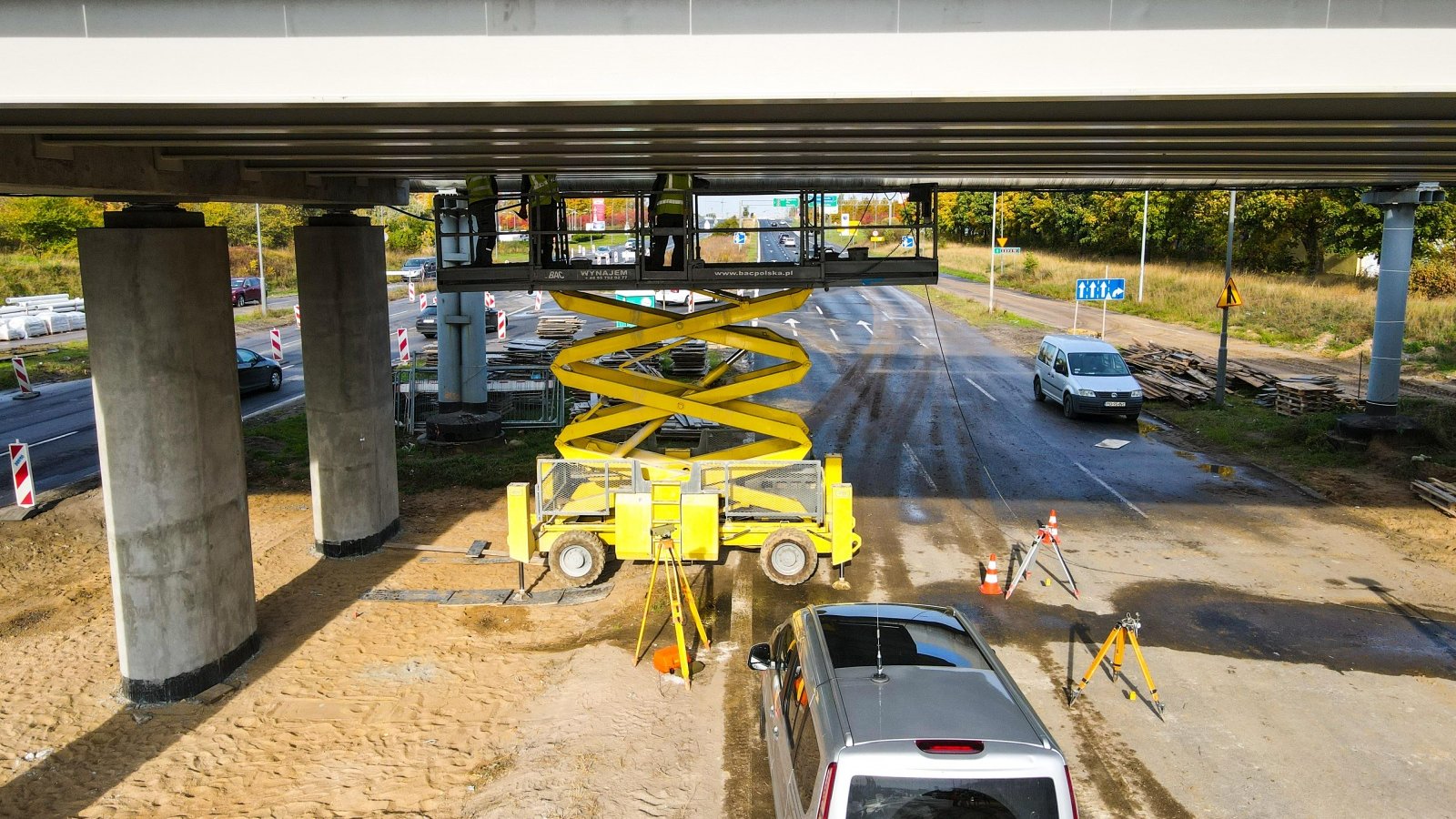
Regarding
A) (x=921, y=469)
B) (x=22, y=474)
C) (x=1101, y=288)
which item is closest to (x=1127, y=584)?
(x=921, y=469)

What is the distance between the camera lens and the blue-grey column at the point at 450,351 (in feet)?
69.4

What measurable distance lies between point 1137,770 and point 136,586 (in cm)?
928

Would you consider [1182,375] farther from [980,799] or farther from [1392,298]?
[980,799]

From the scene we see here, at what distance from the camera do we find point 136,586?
32.3 feet

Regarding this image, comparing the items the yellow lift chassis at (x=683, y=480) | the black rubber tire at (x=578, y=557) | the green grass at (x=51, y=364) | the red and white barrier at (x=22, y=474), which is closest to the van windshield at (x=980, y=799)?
the yellow lift chassis at (x=683, y=480)

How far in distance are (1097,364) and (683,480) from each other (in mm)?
14876

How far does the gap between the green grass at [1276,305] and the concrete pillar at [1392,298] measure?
11535 millimetres

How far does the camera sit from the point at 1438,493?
1639cm

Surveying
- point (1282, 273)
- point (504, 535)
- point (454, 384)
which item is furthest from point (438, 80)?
point (1282, 273)

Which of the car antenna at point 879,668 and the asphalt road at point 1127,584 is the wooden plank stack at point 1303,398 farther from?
the car antenna at point 879,668

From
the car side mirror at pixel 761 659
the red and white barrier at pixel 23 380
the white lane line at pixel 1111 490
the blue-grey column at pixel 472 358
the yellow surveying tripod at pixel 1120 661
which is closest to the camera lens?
the car side mirror at pixel 761 659

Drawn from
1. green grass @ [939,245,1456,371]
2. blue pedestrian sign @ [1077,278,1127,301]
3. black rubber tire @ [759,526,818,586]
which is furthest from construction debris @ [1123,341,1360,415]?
black rubber tire @ [759,526,818,586]

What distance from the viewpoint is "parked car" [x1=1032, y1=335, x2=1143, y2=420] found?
76.7ft

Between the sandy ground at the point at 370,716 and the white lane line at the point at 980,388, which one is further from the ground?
the white lane line at the point at 980,388
